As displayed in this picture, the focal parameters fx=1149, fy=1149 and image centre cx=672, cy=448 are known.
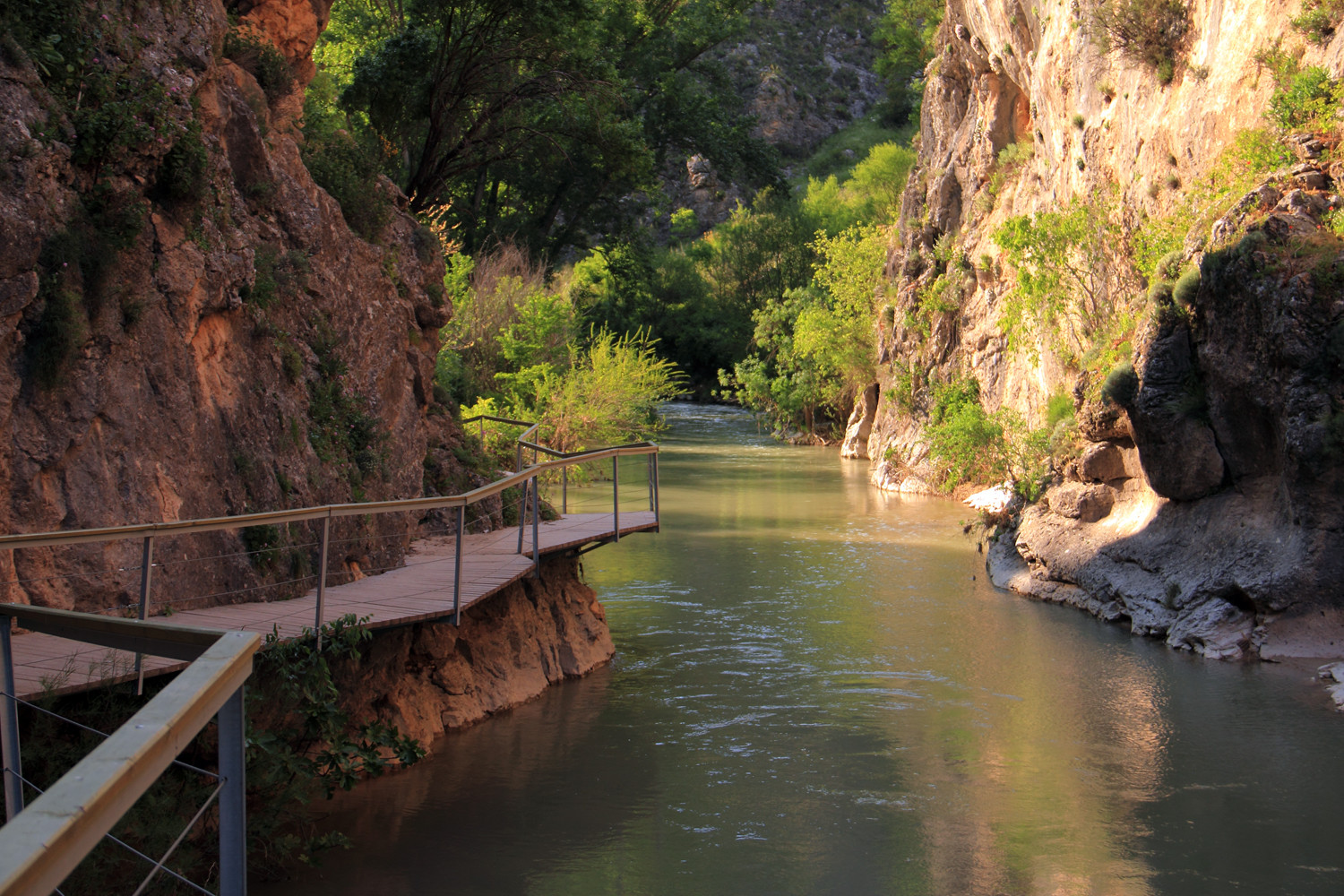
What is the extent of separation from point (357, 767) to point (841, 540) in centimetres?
1357

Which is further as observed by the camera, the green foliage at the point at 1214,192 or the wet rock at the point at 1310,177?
the green foliage at the point at 1214,192

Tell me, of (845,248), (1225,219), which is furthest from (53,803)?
(845,248)

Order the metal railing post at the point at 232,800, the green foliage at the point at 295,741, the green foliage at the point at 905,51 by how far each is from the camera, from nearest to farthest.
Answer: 1. the metal railing post at the point at 232,800
2. the green foliage at the point at 295,741
3. the green foliage at the point at 905,51

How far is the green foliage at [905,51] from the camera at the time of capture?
48094mm

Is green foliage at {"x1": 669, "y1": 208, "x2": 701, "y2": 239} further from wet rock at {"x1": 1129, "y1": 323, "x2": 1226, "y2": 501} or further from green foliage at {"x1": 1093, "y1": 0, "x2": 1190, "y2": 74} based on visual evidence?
wet rock at {"x1": 1129, "y1": 323, "x2": 1226, "y2": 501}

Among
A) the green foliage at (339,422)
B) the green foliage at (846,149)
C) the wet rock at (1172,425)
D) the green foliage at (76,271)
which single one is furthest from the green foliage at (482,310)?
the green foliage at (846,149)

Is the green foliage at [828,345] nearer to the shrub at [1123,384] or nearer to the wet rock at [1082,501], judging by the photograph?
the wet rock at [1082,501]

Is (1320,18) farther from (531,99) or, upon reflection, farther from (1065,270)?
(531,99)

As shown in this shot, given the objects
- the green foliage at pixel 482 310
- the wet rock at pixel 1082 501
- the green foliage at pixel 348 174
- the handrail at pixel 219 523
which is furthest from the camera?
the green foliage at pixel 482 310

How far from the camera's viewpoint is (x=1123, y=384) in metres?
14.9

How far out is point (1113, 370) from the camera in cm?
1509

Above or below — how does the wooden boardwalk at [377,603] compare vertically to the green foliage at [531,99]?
below

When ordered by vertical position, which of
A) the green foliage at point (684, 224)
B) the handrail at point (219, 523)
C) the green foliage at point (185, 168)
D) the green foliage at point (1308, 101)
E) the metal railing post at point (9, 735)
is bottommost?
the metal railing post at point (9, 735)

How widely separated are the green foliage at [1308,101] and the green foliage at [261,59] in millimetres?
11928
